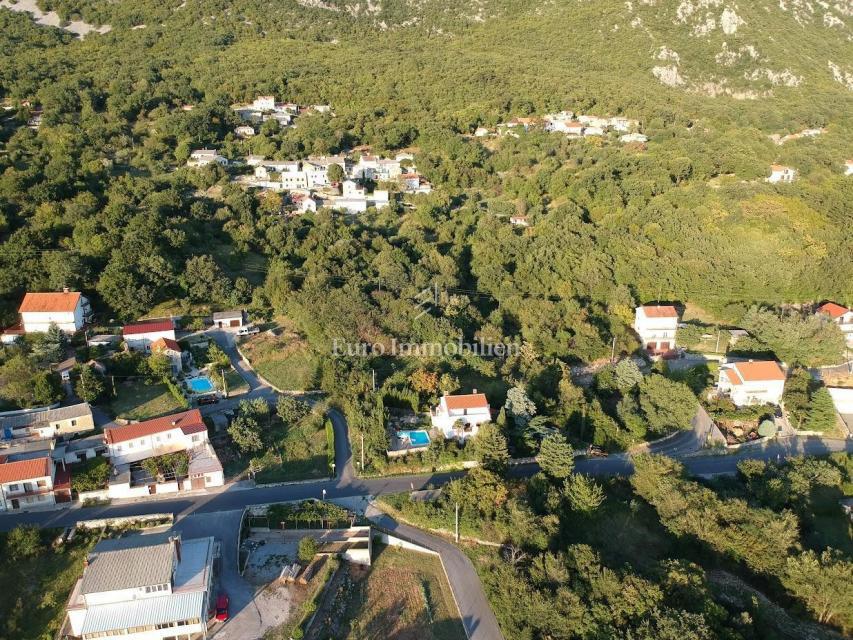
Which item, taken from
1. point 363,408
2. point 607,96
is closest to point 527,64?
point 607,96

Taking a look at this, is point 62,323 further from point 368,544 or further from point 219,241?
point 368,544

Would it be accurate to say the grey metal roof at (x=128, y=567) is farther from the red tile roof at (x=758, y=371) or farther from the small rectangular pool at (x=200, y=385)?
the red tile roof at (x=758, y=371)

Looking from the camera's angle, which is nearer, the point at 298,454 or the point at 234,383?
the point at 298,454

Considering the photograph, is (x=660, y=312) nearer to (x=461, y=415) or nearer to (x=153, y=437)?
(x=461, y=415)

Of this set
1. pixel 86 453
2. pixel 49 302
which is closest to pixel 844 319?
pixel 86 453

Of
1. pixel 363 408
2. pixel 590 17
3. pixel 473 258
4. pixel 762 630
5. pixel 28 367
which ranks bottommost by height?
pixel 762 630

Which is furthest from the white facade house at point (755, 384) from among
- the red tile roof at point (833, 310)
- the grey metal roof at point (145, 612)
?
the grey metal roof at point (145, 612)

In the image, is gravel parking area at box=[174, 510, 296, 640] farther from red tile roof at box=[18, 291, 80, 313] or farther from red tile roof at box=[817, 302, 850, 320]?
red tile roof at box=[817, 302, 850, 320]
